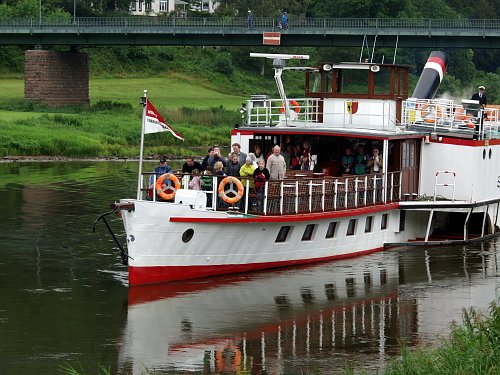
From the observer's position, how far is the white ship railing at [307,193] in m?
27.4

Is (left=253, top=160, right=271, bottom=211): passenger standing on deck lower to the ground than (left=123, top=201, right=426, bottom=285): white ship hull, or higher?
higher

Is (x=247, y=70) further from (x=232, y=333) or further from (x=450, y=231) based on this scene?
(x=232, y=333)

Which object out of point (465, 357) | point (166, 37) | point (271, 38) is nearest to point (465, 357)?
point (465, 357)

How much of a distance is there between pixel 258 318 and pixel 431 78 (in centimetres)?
1706

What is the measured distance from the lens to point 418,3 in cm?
11762

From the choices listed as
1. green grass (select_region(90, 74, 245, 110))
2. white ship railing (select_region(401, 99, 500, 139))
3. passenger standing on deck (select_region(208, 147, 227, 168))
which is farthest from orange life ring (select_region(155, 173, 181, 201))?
green grass (select_region(90, 74, 245, 110))

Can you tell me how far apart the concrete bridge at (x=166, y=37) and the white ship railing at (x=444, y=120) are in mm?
37953

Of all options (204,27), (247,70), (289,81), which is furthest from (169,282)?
(247,70)

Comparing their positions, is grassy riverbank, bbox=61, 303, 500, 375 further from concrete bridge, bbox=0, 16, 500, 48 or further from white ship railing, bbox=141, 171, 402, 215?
concrete bridge, bbox=0, 16, 500, 48

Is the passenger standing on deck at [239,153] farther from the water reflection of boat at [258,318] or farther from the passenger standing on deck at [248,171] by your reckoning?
the water reflection of boat at [258,318]

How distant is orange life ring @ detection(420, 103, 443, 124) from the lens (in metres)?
33.6

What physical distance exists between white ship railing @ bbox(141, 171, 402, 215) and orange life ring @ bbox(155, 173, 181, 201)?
0.17 meters

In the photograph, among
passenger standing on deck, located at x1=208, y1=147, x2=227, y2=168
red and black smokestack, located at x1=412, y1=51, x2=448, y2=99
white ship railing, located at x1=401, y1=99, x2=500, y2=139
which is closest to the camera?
passenger standing on deck, located at x1=208, y1=147, x2=227, y2=168

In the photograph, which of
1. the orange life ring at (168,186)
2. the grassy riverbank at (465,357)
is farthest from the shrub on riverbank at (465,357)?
the orange life ring at (168,186)
